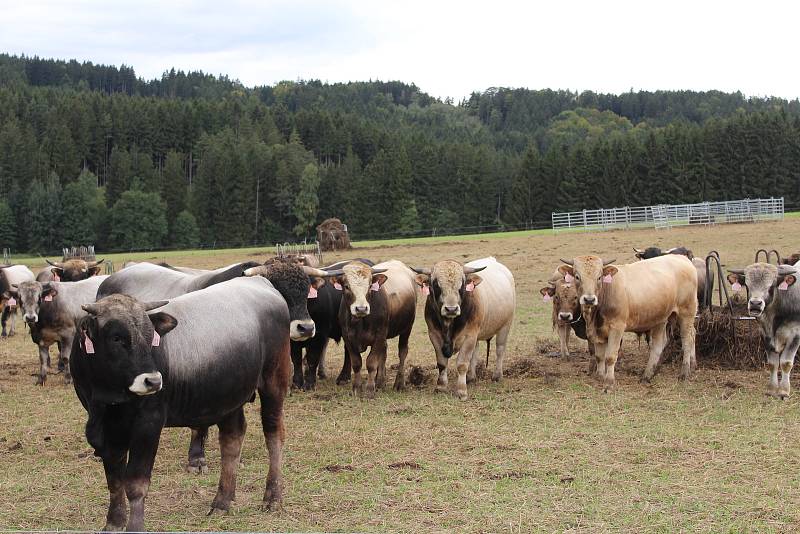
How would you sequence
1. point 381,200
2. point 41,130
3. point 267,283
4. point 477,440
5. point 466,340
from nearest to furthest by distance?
1. point 267,283
2. point 477,440
3. point 466,340
4. point 381,200
5. point 41,130

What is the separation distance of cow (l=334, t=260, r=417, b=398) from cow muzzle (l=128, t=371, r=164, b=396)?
5995 mm

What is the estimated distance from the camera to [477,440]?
31.9 ft

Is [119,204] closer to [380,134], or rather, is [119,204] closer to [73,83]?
[380,134]

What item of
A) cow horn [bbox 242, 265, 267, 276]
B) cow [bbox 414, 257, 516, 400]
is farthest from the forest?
cow horn [bbox 242, 265, 267, 276]

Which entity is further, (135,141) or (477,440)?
A: (135,141)

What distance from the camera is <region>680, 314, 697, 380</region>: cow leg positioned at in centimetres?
1340

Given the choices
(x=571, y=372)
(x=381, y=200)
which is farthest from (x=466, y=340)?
(x=381, y=200)

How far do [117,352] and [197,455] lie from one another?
9.74ft

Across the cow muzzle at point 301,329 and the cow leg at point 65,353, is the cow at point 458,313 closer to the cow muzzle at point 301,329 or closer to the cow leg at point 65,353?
the cow muzzle at point 301,329

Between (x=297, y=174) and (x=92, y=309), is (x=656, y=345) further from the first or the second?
(x=297, y=174)

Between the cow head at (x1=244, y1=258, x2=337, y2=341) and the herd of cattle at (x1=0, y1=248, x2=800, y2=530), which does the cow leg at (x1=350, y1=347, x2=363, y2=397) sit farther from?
the cow head at (x1=244, y1=258, x2=337, y2=341)

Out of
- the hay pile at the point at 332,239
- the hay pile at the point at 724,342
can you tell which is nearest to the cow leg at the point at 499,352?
the hay pile at the point at 724,342

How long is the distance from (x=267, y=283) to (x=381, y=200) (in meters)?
83.4

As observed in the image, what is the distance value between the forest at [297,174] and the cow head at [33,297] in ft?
204
